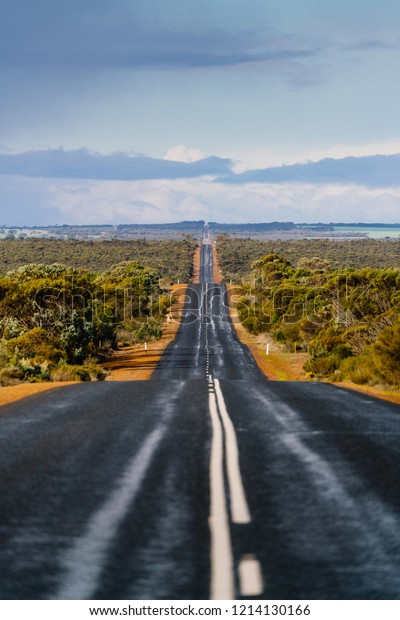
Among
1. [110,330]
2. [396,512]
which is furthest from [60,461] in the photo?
[110,330]

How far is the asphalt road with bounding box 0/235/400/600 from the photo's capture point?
4047 millimetres

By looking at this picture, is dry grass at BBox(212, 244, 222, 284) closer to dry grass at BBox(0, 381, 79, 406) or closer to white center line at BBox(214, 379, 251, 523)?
dry grass at BBox(0, 381, 79, 406)

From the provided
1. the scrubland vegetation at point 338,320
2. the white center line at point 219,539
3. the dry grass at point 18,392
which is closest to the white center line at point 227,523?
the white center line at point 219,539

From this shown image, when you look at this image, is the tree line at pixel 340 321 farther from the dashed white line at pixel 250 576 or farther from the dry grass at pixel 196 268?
the dry grass at pixel 196 268

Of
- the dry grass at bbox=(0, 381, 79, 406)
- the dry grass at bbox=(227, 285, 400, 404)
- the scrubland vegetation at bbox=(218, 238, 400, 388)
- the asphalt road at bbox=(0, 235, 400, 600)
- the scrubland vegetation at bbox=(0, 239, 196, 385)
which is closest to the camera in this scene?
the asphalt road at bbox=(0, 235, 400, 600)

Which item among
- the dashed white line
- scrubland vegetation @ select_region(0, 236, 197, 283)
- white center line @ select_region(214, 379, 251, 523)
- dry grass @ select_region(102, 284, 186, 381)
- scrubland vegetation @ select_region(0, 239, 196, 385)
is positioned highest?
scrubland vegetation @ select_region(0, 236, 197, 283)

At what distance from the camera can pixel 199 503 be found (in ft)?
18.2

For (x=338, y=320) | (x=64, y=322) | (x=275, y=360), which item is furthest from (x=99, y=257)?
(x=64, y=322)

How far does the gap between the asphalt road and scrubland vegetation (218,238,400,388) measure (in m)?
10.7

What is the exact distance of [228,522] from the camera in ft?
→ 16.6

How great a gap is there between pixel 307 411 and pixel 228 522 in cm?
626

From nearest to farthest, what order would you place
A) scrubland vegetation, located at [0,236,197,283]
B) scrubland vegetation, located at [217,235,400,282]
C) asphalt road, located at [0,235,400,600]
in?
asphalt road, located at [0,235,400,600]
scrubland vegetation, located at [0,236,197,283]
scrubland vegetation, located at [217,235,400,282]

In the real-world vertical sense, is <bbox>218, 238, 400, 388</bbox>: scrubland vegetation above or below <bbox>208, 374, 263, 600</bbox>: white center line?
below

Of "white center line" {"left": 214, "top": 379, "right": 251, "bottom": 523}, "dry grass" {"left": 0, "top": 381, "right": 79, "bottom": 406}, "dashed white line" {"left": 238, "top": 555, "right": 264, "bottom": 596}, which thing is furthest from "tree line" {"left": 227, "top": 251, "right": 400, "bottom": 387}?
"dashed white line" {"left": 238, "top": 555, "right": 264, "bottom": 596}
